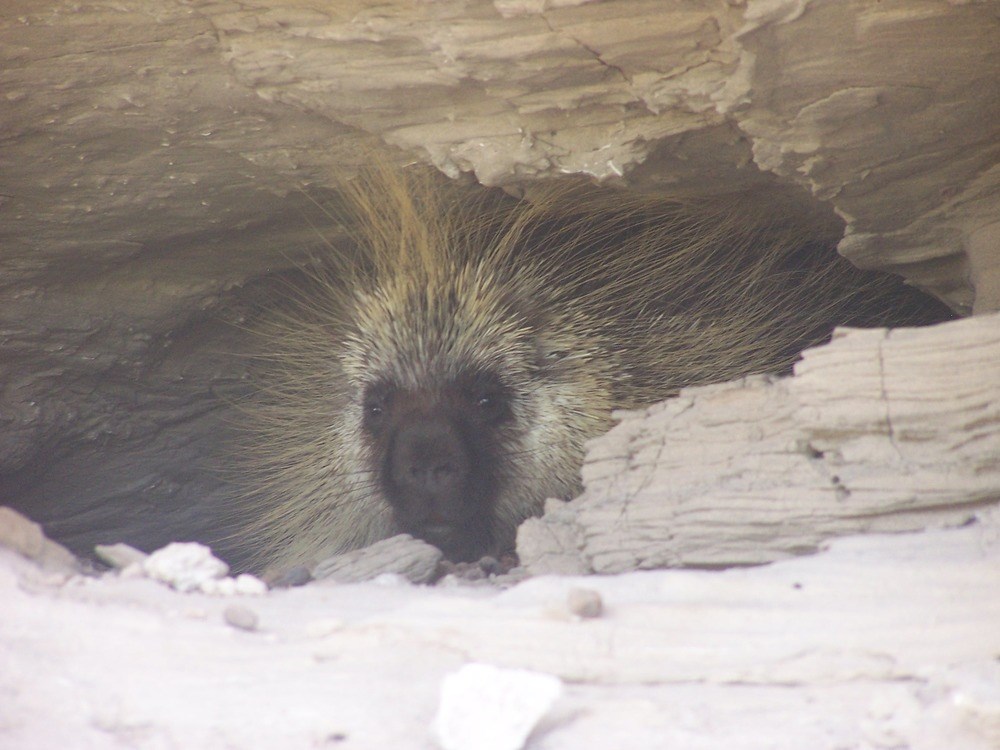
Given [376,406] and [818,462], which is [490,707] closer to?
[818,462]

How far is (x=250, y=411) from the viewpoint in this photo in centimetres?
463

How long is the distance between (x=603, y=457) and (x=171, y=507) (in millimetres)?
2803

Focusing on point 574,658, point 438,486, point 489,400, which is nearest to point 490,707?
point 574,658

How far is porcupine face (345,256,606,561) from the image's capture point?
12.6 feet

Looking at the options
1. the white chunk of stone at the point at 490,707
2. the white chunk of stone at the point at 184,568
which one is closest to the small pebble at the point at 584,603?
the white chunk of stone at the point at 490,707

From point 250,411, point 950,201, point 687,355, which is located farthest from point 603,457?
point 250,411

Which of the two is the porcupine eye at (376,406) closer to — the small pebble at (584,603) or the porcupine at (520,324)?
the porcupine at (520,324)

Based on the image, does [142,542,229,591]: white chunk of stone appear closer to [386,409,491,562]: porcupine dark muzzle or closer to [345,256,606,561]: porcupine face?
[386,409,491,562]: porcupine dark muzzle

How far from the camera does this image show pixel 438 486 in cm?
356

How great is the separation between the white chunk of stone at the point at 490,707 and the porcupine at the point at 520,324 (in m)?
1.97

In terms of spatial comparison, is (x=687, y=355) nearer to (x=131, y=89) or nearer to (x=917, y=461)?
(x=917, y=461)

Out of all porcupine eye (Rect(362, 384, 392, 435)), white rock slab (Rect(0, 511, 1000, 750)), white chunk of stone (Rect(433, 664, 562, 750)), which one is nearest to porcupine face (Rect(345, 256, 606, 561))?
porcupine eye (Rect(362, 384, 392, 435))

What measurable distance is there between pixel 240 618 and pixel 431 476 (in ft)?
5.57

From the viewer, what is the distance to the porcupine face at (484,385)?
3.84m
